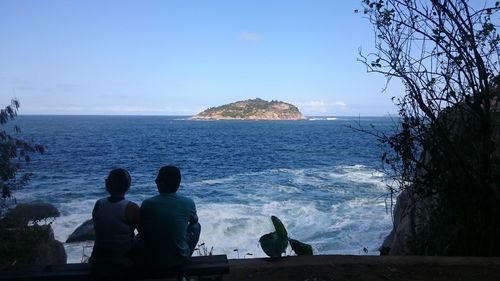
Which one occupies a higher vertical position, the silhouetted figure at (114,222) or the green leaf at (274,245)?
the silhouetted figure at (114,222)

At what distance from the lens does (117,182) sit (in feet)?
13.0

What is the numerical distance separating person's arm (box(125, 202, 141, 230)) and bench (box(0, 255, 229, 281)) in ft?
1.34

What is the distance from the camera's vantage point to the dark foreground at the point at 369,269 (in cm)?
446

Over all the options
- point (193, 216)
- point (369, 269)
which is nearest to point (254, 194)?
point (369, 269)

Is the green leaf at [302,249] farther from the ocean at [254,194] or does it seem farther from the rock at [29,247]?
the rock at [29,247]

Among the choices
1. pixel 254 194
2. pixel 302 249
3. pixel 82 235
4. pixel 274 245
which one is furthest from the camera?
pixel 254 194

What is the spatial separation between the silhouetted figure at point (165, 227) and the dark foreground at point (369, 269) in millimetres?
802

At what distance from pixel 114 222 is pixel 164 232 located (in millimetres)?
454

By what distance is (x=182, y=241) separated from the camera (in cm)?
407

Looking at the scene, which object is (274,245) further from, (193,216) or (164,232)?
(164,232)

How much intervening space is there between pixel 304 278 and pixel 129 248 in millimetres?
1736

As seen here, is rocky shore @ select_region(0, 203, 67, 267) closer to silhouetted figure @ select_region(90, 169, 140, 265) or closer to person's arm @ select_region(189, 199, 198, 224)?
silhouetted figure @ select_region(90, 169, 140, 265)

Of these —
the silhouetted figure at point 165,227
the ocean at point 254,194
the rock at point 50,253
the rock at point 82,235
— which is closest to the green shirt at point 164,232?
the silhouetted figure at point 165,227

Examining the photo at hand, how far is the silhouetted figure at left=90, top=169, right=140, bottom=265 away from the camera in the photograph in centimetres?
397
